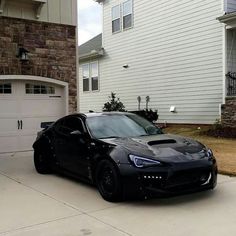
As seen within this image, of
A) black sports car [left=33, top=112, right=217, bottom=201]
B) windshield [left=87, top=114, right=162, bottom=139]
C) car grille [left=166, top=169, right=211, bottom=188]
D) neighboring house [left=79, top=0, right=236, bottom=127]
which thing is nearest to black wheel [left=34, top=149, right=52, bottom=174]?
black sports car [left=33, top=112, right=217, bottom=201]

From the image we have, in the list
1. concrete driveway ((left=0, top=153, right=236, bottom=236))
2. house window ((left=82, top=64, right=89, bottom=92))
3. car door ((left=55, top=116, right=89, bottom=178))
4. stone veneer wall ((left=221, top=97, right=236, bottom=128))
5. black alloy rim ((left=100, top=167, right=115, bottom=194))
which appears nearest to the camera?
concrete driveway ((left=0, top=153, right=236, bottom=236))

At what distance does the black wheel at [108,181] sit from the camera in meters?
6.26

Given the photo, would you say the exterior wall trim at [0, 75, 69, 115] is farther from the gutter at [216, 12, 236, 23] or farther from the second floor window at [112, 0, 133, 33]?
the second floor window at [112, 0, 133, 33]

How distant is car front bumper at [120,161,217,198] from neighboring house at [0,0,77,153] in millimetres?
7546

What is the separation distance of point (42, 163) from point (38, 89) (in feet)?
16.2

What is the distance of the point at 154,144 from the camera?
6691 millimetres

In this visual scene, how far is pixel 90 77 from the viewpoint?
26438 millimetres

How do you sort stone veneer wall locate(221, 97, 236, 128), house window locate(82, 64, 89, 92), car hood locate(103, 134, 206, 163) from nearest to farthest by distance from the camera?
car hood locate(103, 134, 206, 163) < stone veneer wall locate(221, 97, 236, 128) < house window locate(82, 64, 89, 92)

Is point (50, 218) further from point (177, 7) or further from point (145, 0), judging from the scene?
point (145, 0)

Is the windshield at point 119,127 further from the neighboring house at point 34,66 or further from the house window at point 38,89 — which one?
the house window at point 38,89

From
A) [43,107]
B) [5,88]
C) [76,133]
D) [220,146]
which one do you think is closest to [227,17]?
[220,146]

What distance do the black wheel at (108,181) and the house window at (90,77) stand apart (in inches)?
755

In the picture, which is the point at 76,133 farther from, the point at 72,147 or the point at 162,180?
the point at 162,180

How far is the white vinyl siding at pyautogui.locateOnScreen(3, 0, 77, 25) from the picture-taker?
12847 millimetres
